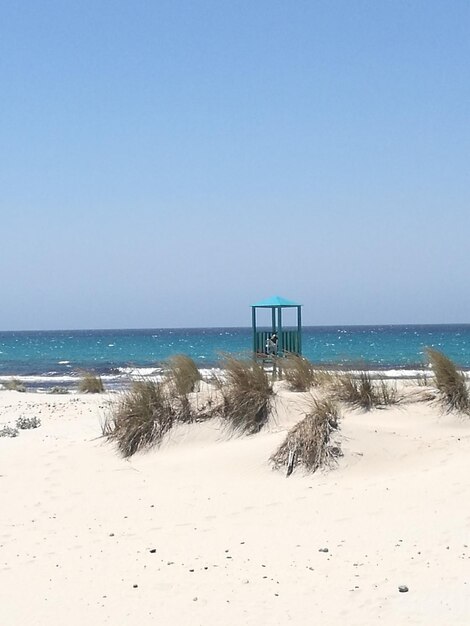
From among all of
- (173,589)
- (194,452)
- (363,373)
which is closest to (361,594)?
(173,589)

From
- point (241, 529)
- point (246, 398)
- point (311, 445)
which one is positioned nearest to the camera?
point (241, 529)

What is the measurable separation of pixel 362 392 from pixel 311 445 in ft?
6.86

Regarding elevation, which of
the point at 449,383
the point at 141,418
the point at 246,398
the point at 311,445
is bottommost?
the point at 311,445

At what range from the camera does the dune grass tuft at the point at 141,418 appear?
1050cm

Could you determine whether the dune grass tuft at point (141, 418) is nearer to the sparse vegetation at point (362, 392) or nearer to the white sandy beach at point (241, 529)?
the white sandy beach at point (241, 529)

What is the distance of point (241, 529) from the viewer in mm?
7020

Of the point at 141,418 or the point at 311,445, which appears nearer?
the point at 311,445

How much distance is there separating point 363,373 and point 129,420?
11.1ft

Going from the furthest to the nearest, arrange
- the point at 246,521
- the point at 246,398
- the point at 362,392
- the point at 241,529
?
the point at 362,392
the point at 246,398
the point at 246,521
the point at 241,529

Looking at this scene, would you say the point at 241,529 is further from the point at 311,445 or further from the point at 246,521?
the point at 311,445

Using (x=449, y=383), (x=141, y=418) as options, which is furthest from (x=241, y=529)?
(x=449, y=383)

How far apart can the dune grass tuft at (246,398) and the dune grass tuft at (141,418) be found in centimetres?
88

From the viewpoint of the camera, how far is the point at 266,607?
201 inches

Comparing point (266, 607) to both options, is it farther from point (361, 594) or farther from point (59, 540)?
point (59, 540)
